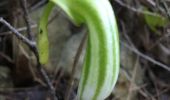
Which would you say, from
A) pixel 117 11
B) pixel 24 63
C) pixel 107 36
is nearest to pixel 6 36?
pixel 24 63

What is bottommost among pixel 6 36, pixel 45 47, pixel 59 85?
pixel 59 85

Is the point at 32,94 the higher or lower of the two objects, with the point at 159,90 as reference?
higher

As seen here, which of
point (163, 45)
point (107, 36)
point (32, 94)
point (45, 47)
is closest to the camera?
point (107, 36)

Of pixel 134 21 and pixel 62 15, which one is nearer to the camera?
pixel 62 15

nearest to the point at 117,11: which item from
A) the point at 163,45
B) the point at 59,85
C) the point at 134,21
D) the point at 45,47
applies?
the point at 134,21

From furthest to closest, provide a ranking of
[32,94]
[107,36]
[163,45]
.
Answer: [163,45]
[32,94]
[107,36]

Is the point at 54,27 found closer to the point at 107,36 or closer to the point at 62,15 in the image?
the point at 62,15

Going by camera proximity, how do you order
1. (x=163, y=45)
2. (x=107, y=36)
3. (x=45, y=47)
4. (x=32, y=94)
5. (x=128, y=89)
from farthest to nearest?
(x=163, y=45)
(x=128, y=89)
(x=32, y=94)
(x=45, y=47)
(x=107, y=36)

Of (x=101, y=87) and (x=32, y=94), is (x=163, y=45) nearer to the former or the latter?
(x=32, y=94)

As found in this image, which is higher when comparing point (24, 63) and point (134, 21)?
point (24, 63)
